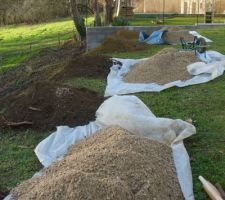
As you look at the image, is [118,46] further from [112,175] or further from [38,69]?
[112,175]

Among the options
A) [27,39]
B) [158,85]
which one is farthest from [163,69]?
[27,39]

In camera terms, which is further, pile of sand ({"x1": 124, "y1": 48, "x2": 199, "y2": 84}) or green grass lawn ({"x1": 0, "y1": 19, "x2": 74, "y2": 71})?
green grass lawn ({"x1": 0, "y1": 19, "x2": 74, "y2": 71})

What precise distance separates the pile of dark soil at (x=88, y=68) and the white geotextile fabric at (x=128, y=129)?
5.20 metres

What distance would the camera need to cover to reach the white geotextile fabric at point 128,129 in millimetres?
6270

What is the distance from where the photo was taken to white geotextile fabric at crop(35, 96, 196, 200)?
20.6 ft

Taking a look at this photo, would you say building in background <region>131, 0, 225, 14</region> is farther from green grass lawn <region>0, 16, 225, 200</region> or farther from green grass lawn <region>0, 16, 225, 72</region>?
green grass lawn <region>0, 16, 225, 200</region>

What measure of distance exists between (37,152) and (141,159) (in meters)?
1.93

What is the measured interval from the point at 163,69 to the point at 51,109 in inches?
148

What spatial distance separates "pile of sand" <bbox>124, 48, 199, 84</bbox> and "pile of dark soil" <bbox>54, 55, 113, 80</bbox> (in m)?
1.02

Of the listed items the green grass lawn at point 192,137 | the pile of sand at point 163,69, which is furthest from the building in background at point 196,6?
A: the green grass lawn at point 192,137

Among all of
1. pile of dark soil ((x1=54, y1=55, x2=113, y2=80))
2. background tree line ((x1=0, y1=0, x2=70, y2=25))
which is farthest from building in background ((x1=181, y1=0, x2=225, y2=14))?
pile of dark soil ((x1=54, y1=55, x2=113, y2=80))

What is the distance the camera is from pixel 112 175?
480 centimetres

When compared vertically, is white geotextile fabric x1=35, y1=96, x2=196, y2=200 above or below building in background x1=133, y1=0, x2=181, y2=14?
above

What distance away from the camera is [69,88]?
9.28 meters
